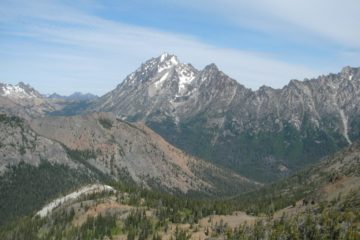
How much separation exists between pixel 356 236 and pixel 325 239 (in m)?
11.9

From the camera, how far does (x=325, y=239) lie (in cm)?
19588

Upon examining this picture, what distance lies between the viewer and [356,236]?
18788 cm
